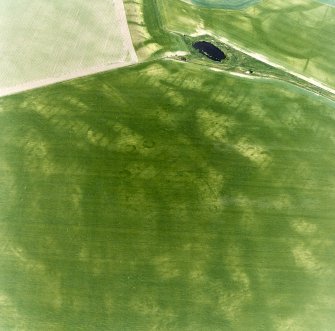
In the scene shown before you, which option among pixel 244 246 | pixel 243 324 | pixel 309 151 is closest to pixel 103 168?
pixel 244 246

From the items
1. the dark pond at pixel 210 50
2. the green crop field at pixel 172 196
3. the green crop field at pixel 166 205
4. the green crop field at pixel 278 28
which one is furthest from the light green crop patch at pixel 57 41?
the dark pond at pixel 210 50

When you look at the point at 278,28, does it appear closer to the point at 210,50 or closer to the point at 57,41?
the point at 210,50

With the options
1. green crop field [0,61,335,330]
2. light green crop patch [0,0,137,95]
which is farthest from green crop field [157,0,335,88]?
light green crop patch [0,0,137,95]

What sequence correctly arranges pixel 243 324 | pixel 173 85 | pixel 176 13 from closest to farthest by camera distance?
pixel 243 324
pixel 173 85
pixel 176 13

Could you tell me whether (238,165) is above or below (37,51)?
below

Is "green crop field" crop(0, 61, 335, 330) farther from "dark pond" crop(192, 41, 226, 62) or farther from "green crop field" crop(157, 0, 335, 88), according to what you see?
"green crop field" crop(157, 0, 335, 88)

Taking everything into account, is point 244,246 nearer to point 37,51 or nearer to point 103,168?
point 103,168
